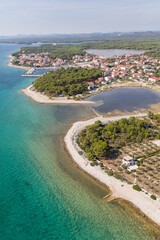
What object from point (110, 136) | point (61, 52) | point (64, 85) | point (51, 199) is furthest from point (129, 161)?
point (61, 52)

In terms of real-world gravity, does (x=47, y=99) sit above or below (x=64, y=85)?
below

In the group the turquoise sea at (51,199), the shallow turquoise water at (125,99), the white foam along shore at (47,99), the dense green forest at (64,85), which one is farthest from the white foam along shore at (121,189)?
the dense green forest at (64,85)

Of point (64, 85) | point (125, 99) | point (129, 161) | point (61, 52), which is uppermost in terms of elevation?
point (61, 52)

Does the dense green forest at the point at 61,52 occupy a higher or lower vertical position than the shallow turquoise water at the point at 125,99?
higher

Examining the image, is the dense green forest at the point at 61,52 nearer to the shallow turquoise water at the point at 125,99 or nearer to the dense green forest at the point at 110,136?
the shallow turquoise water at the point at 125,99

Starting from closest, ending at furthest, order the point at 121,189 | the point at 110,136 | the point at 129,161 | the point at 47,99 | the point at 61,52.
A: the point at 121,189
the point at 129,161
the point at 110,136
the point at 47,99
the point at 61,52

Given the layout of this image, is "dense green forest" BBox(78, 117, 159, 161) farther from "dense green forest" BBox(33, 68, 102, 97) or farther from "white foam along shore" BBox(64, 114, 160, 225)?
"dense green forest" BBox(33, 68, 102, 97)

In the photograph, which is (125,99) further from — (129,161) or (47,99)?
(129,161)
